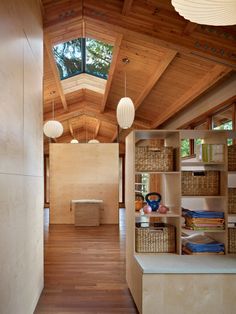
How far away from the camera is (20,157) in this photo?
8.31 feet

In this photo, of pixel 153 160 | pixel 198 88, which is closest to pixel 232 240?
pixel 153 160

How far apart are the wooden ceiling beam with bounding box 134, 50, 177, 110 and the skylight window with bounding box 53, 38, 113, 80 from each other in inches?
34.8

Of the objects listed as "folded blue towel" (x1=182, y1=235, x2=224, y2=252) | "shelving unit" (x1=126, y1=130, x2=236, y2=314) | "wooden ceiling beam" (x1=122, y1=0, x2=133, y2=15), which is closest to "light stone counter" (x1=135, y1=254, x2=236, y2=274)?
"shelving unit" (x1=126, y1=130, x2=236, y2=314)

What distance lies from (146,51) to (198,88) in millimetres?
1068

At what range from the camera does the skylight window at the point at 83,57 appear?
557cm

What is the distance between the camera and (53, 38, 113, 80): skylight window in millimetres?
5574

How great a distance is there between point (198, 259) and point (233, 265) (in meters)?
0.35

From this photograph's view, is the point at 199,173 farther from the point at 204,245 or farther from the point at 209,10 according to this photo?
the point at 209,10

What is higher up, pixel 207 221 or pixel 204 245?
pixel 207 221

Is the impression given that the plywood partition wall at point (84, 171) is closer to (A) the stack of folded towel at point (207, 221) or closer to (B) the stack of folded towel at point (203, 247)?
(B) the stack of folded towel at point (203, 247)

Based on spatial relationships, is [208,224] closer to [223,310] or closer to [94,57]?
[223,310]

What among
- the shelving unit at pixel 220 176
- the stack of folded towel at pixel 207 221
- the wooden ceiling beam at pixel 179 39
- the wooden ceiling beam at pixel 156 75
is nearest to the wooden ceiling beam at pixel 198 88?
the wooden ceiling beam at pixel 179 39

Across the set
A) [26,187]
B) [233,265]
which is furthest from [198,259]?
[26,187]

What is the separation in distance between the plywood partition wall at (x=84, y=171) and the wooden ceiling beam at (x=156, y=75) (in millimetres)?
2410
